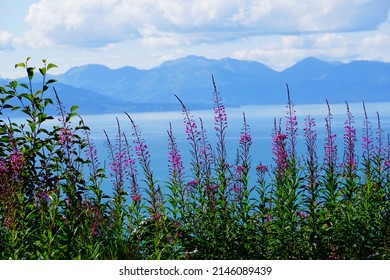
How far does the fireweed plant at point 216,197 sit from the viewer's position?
6309 millimetres

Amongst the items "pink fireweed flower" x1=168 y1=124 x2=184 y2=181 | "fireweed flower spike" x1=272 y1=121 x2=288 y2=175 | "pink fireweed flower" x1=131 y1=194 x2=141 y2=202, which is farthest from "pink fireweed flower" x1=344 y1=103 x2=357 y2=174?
"pink fireweed flower" x1=131 y1=194 x2=141 y2=202

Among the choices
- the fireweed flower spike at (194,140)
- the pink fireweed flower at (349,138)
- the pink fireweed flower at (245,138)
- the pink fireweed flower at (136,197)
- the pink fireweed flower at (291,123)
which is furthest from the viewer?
the pink fireweed flower at (349,138)

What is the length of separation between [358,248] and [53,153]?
3189 millimetres

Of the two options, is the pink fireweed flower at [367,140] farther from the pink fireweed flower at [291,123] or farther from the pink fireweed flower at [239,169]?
the pink fireweed flower at [239,169]

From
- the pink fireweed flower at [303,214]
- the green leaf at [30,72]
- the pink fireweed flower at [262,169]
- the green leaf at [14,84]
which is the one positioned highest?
the green leaf at [30,72]

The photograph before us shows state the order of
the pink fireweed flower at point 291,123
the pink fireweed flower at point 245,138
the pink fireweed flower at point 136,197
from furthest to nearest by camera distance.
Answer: the pink fireweed flower at point 291,123
the pink fireweed flower at point 245,138
the pink fireweed flower at point 136,197

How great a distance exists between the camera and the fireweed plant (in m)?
6.31

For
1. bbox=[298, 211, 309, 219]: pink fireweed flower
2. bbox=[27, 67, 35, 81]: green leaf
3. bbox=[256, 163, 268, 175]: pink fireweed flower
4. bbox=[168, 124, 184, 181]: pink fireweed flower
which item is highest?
bbox=[27, 67, 35, 81]: green leaf

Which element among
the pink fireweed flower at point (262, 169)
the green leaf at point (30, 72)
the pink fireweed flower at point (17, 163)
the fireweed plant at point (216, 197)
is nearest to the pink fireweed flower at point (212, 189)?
the fireweed plant at point (216, 197)

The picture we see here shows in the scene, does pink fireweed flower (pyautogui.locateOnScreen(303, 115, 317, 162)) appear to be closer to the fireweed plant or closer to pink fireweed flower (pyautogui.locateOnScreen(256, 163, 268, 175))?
the fireweed plant

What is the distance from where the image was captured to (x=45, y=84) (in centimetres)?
705
